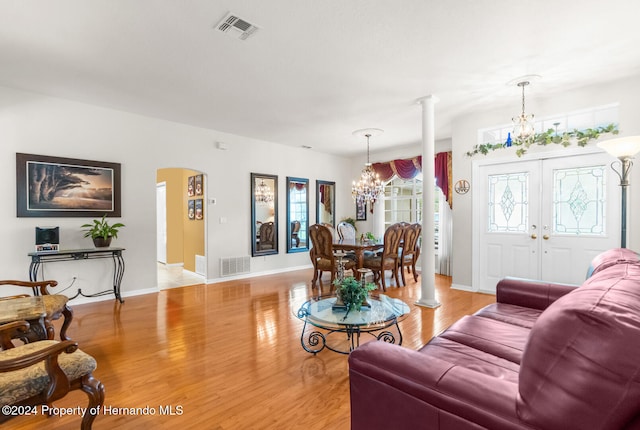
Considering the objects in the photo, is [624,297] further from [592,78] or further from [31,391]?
[592,78]

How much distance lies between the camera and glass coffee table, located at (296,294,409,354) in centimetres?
241

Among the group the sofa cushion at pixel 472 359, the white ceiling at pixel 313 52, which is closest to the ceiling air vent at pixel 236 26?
the white ceiling at pixel 313 52

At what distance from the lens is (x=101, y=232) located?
4.32m

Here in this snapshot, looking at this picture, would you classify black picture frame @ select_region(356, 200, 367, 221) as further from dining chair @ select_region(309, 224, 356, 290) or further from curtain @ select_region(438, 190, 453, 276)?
dining chair @ select_region(309, 224, 356, 290)

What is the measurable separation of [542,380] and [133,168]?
218 inches

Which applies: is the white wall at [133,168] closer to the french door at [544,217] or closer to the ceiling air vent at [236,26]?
the ceiling air vent at [236,26]

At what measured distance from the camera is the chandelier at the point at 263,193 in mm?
6531

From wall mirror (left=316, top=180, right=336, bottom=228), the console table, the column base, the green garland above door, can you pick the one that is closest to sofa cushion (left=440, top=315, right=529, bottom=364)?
the column base

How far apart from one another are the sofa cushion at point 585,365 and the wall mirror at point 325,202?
6723mm

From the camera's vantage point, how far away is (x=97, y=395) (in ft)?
5.48

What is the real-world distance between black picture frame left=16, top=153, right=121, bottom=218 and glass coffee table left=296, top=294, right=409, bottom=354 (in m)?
3.70

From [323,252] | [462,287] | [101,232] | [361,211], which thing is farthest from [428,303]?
[101,232]

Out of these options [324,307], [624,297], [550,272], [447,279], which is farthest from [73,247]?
[550,272]

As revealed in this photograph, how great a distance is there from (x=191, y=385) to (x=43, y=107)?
14.1 ft
